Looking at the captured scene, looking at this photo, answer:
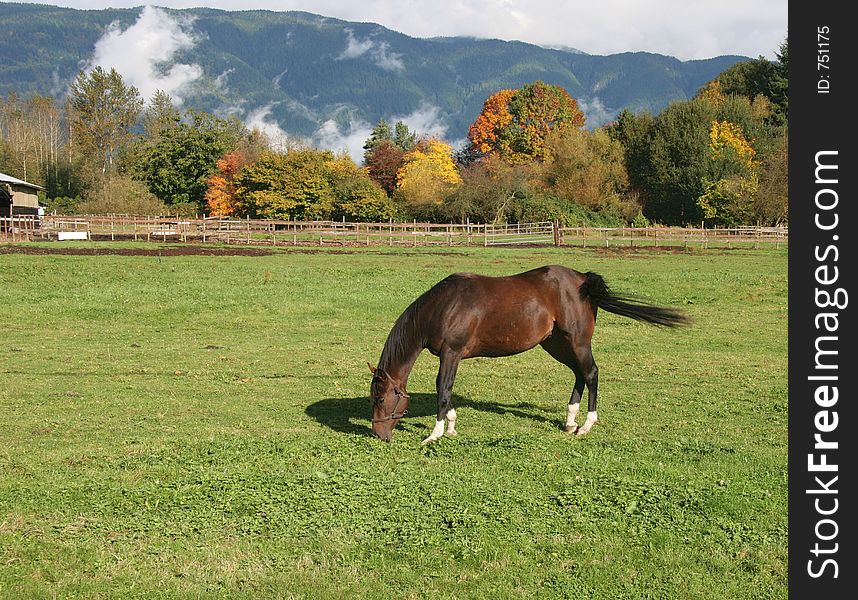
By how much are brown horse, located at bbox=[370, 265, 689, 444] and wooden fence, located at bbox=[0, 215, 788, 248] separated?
4428 cm

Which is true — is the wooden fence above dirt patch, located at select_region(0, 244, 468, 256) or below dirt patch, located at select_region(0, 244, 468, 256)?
above

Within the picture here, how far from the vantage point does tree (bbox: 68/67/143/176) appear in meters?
99.2

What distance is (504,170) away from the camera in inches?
3009

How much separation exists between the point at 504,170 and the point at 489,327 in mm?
68659

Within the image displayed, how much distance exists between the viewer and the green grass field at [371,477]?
5547 mm

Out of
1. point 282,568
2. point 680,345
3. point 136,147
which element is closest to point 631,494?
Answer: point 282,568

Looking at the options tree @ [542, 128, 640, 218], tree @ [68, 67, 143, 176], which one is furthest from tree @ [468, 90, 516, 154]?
tree @ [68, 67, 143, 176]

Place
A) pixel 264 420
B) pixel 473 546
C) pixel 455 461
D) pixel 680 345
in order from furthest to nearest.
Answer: pixel 680 345 < pixel 264 420 < pixel 455 461 < pixel 473 546

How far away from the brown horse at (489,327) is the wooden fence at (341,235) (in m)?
44.3

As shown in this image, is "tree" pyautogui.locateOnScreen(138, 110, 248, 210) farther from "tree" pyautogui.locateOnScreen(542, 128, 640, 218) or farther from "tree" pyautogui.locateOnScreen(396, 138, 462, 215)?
"tree" pyautogui.locateOnScreen(542, 128, 640, 218)

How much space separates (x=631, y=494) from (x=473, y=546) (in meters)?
1.66

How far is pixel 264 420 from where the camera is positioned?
10.0 m

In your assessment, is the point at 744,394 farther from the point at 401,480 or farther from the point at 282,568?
the point at 282,568

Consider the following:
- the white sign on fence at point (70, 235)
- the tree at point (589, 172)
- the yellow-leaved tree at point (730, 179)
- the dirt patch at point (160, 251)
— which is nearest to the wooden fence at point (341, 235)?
the white sign on fence at point (70, 235)
